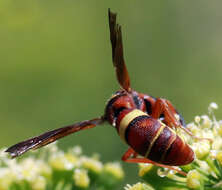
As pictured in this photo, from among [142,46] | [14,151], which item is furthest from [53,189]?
[142,46]

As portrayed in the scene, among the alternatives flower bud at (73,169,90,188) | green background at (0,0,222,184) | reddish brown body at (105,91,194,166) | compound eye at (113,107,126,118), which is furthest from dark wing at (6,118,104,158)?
green background at (0,0,222,184)

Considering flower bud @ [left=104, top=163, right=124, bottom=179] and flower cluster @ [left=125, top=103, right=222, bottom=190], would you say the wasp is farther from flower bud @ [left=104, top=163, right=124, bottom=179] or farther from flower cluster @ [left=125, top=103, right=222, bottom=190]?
flower bud @ [left=104, top=163, right=124, bottom=179]

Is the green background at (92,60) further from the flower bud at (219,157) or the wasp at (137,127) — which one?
the flower bud at (219,157)

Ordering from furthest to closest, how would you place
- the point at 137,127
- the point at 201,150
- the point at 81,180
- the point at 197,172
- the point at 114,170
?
the point at 114,170 < the point at 81,180 < the point at 201,150 < the point at 197,172 < the point at 137,127

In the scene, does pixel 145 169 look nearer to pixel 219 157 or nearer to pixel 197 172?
pixel 197 172

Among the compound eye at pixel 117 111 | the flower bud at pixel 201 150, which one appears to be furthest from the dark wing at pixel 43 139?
the flower bud at pixel 201 150

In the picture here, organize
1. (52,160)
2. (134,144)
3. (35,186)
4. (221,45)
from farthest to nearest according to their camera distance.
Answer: (221,45), (52,160), (35,186), (134,144)

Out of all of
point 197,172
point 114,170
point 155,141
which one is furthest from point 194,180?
point 114,170

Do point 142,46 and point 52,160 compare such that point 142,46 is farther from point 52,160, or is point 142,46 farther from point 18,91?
point 52,160
